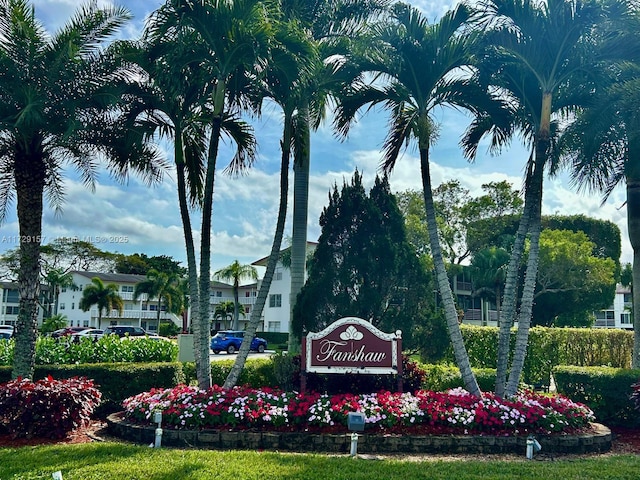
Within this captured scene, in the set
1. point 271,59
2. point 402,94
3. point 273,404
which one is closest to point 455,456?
point 273,404

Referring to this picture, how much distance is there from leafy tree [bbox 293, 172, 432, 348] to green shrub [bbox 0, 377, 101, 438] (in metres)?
4.10

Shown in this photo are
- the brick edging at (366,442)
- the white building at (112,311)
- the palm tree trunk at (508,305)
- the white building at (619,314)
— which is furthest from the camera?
the white building at (619,314)

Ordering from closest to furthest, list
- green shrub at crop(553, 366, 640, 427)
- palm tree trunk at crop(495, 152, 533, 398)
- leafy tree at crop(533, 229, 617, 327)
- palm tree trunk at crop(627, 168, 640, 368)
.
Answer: palm tree trunk at crop(495, 152, 533, 398) → green shrub at crop(553, 366, 640, 427) → palm tree trunk at crop(627, 168, 640, 368) → leafy tree at crop(533, 229, 617, 327)

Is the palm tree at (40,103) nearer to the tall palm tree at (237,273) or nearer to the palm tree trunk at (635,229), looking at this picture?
the palm tree trunk at (635,229)

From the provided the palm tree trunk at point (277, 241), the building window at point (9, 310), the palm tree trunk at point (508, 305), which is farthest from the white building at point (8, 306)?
the palm tree trunk at point (508, 305)

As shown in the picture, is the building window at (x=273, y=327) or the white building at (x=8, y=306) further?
the white building at (x=8, y=306)

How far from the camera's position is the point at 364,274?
10266 mm

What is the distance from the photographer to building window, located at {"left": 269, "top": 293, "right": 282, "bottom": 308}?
4248 cm

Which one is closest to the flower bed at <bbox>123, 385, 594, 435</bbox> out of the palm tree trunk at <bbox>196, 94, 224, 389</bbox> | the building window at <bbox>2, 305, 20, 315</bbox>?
the palm tree trunk at <bbox>196, 94, 224, 389</bbox>

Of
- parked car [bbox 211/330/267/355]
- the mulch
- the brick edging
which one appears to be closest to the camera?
the brick edging

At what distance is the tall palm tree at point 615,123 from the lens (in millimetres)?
8930

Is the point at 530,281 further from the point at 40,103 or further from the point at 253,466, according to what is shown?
the point at 40,103

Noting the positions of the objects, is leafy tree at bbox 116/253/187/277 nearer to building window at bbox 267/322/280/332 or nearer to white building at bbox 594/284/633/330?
building window at bbox 267/322/280/332

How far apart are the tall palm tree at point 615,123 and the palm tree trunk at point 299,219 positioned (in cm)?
520
